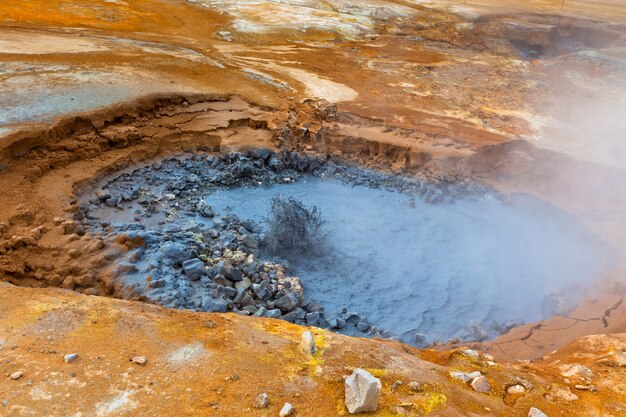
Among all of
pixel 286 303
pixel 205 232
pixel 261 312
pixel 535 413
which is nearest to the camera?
pixel 535 413

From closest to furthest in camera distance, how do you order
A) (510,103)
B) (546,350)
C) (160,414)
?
(160,414) → (546,350) → (510,103)

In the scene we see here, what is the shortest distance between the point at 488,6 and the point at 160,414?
2697 centimetres

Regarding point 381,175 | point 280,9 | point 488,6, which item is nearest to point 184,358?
point 381,175

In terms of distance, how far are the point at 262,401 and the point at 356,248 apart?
4.58 m

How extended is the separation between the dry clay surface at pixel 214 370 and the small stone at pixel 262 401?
0.04 metres

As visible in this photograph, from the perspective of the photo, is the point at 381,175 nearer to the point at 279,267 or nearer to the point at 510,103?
the point at 279,267

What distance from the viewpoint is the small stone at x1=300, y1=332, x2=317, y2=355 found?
3.86m

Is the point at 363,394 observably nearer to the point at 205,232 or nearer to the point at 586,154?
the point at 205,232

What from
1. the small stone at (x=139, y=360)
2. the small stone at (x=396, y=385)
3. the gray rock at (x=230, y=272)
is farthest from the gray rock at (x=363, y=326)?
the small stone at (x=139, y=360)

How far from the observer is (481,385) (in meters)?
3.71

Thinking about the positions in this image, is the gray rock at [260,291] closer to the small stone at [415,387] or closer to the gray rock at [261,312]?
the gray rock at [261,312]

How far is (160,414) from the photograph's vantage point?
3090 millimetres

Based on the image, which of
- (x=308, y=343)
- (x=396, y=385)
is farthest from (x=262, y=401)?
(x=396, y=385)

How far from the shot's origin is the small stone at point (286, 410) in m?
3.13
